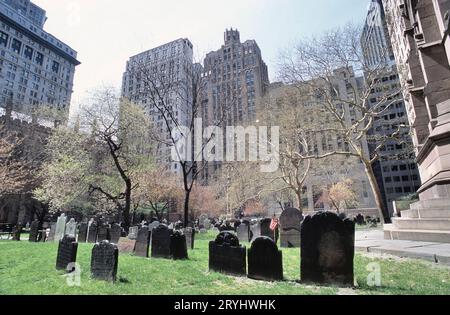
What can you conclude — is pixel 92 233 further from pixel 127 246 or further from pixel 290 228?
pixel 290 228

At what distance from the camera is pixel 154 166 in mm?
28922

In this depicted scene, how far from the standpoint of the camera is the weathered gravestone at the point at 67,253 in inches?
267

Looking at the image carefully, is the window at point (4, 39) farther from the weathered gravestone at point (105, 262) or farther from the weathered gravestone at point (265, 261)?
the weathered gravestone at point (265, 261)

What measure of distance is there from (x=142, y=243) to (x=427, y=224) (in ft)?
31.0

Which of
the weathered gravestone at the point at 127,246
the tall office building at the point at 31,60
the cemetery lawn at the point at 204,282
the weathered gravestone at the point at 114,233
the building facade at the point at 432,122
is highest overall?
the tall office building at the point at 31,60

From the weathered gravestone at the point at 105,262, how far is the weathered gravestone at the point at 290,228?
804cm

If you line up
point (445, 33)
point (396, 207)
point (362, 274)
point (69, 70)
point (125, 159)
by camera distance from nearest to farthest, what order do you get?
point (362, 274) < point (445, 33) < point (396, 207) < point (125, 159) < point (69, 70)

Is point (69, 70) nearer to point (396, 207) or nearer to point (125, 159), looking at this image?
point (125, 159)

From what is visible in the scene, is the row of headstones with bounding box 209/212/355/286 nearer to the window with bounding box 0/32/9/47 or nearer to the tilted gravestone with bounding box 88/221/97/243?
the tilted gravestone with bounding box 88/221/97/243

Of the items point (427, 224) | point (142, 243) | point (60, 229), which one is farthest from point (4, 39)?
point (427, 224)

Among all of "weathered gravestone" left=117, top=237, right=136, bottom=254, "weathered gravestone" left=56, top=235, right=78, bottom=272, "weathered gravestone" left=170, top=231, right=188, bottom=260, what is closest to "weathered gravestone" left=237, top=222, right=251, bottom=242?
"weathered gravestone" left=170, top=231, right=188, bottom=260

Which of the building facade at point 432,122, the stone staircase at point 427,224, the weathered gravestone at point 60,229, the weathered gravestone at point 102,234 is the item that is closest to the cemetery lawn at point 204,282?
the stone staircase at point 427,224
